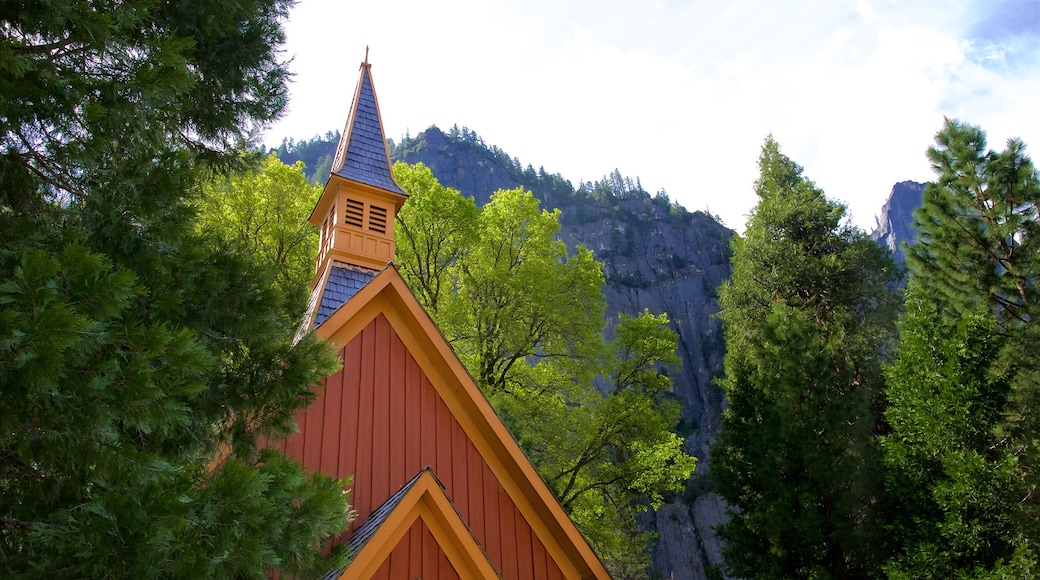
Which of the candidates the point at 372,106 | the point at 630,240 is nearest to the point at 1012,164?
the point at 372,106

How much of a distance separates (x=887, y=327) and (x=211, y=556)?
751 inches

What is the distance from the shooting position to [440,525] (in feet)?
19.0

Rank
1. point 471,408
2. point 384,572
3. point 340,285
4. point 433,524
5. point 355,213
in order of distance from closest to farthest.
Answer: point 384,572
point 433,524
point 471,408
point 340,285
point 355,213

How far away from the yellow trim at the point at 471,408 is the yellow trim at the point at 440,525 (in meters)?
1.13

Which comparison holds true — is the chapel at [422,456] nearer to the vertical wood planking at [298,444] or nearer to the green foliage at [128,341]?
the vertical wood planking at [298,444]

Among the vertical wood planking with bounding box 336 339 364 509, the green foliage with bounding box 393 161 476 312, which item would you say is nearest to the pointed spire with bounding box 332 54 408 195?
the vertical wood planking with bounding box 336 339 364 509

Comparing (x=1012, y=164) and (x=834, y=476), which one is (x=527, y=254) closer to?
(x=834, y=476)

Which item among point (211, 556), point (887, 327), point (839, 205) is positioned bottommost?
point (211, 556)

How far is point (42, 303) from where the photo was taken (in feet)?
7.86

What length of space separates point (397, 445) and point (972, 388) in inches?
359

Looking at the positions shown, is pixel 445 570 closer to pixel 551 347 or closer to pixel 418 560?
pixel 418 560

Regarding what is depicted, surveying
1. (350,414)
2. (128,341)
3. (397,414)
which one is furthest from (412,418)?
(128,341)

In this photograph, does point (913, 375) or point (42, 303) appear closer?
point (42, 303)

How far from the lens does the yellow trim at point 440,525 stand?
5.57 m
